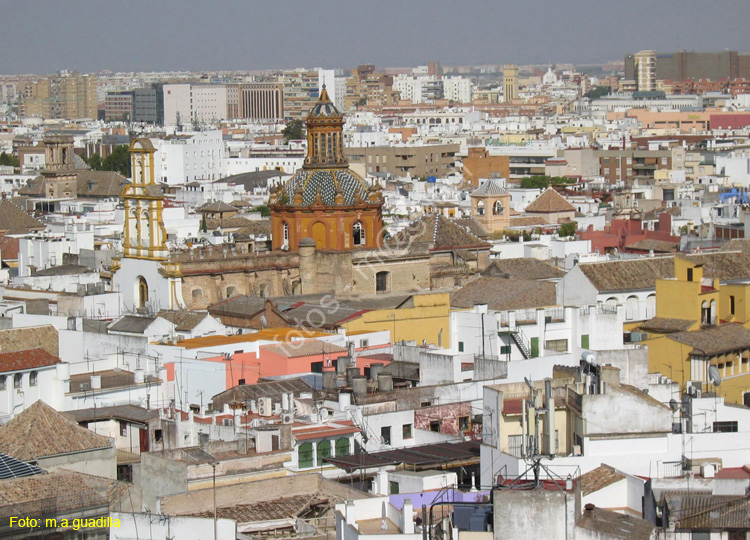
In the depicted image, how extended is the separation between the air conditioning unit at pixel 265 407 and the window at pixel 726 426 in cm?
718

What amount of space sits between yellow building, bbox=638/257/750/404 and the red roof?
10680 millimetres

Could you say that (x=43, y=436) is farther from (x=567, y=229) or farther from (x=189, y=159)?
(x=189, y=159)

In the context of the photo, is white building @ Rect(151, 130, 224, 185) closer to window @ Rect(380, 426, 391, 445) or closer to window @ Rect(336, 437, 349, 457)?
window @ Rect(380, 426, 391, 445)

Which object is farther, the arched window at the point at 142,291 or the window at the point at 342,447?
the arched window at the point at 142,291

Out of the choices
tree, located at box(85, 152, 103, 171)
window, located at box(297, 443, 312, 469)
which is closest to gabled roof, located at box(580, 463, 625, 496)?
window, located at box(297, 443, 312, 469)

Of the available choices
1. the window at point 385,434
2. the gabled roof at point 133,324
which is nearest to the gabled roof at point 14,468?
the window at point 385,434

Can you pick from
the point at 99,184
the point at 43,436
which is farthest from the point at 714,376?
the point at 99,184

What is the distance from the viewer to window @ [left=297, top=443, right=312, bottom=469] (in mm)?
23906

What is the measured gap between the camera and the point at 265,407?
2692cm

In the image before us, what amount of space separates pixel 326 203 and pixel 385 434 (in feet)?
57.7

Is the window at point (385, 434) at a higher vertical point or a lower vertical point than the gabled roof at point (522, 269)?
lower

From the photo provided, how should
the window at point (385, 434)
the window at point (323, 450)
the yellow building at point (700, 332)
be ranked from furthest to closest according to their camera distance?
the yellow building at point (700, 332) < the window at point (385, 434) < the window at point (323, 450)

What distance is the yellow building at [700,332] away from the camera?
98.8 ft

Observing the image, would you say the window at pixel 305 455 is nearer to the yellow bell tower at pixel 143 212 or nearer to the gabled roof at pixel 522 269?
the yellow bell tower at pixel 143 212
